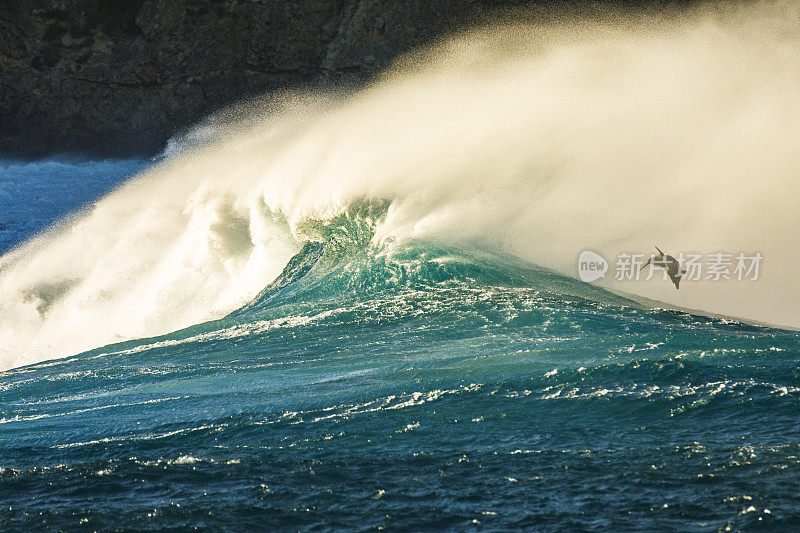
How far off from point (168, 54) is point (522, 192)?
17.3 metres

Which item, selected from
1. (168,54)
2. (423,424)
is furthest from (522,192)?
(168,54)

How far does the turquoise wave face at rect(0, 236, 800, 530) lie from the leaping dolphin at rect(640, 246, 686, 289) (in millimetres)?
2702

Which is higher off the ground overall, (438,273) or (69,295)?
(438,273)

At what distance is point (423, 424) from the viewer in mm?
5691

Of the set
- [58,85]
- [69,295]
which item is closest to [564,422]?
[69,295]

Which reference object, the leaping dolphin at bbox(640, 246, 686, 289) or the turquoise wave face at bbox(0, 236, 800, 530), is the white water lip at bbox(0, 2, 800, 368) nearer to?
the leaping dolphin at bbox(640, 246, 686, 289)

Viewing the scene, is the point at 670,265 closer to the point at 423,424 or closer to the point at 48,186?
the point at 423,424

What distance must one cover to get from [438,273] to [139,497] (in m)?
6.58

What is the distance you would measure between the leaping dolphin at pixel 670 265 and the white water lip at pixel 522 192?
0.17 meters

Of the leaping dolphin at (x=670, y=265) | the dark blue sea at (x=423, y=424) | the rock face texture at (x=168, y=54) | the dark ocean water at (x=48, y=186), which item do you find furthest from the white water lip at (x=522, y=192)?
the dark ocean water at (x=48, y=186)

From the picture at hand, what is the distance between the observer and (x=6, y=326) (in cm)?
1522

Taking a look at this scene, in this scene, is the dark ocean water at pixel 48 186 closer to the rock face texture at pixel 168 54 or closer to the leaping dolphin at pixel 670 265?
the rock face texture at pixel 168 54

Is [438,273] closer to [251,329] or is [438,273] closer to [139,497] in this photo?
[251,329]

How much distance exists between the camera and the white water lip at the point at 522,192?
1268 cm
